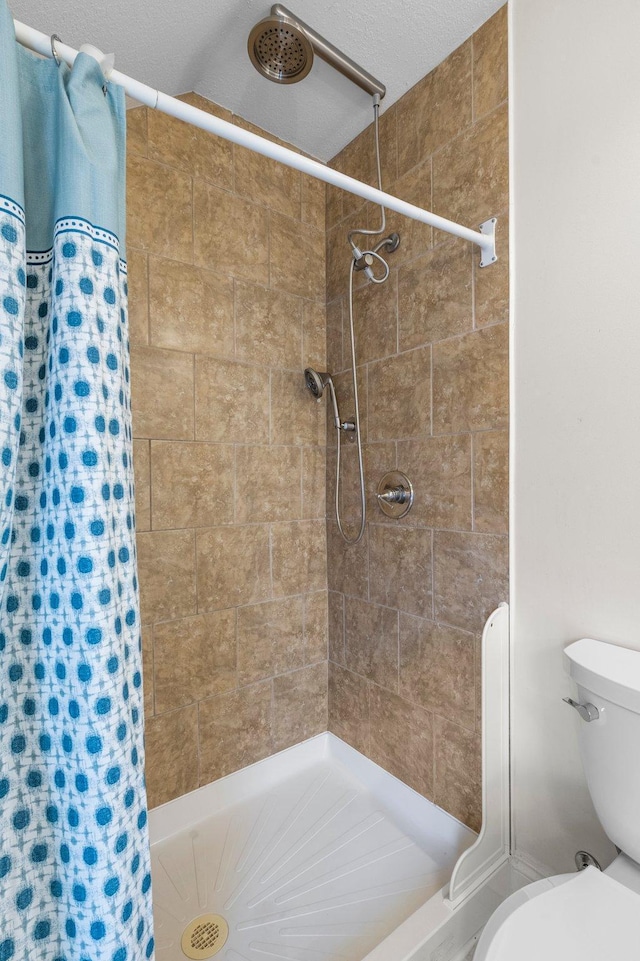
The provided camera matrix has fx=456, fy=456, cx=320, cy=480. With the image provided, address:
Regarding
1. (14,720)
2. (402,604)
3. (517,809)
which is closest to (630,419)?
(402,604)

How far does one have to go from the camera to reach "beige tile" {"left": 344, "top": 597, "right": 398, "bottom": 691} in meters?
1.72

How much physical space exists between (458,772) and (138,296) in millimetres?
1882

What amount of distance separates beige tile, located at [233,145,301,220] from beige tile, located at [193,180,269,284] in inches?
2.1

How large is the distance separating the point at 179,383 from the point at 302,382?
0.56m

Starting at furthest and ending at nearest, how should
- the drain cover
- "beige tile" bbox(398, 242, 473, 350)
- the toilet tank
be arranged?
1. "beige tile" bbox(398, 242, 473, 350)
2. the drain cover
3. the toilet tank

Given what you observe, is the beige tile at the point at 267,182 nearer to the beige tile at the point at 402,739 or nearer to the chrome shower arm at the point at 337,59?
the chrome shower arm at the point at 337,59

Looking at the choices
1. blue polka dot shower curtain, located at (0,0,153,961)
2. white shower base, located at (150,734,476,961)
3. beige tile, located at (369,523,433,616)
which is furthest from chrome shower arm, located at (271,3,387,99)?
white shower base, located at (150,734,476,961)

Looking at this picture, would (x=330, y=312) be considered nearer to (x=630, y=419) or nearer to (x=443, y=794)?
(x=630, y=419)

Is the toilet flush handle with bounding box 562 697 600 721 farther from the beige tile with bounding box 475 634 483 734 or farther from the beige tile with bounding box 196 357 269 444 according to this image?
the beige tile with bounding box 196 357 269 444

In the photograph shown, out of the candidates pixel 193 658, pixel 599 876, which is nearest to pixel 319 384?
pixel 193 658

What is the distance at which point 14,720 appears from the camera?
72cm

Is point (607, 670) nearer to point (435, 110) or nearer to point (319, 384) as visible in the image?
point (319, 384)

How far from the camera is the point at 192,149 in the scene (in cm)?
164

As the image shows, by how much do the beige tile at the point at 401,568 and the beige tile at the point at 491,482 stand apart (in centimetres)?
23
